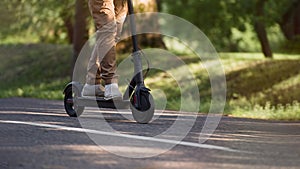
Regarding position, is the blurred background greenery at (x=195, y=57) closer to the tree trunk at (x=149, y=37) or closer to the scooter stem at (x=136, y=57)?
the tree trunk at (x=149, y=37)

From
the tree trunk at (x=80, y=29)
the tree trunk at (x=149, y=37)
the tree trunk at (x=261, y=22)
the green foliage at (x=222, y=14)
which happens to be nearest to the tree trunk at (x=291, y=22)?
the green foliage at (x=222, y=14)

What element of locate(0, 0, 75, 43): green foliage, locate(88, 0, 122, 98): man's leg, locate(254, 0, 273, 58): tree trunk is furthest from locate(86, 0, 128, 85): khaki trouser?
locate(254, 0, 273, 58): tree trunk

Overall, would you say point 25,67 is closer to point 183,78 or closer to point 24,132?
point 183,78

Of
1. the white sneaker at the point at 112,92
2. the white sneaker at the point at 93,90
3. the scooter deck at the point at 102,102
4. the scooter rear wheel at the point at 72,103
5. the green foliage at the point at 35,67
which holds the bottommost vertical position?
the green foliage at the point at 35,67

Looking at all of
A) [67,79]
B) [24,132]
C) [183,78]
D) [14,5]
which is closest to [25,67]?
→ [14,5]

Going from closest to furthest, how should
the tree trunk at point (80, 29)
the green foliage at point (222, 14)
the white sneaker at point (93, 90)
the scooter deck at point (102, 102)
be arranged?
the scooter deck at point (102, 102)
the white sneaker at point (93, 90)
the tree trunk at point (80, 29)
the green foliage at point (222, 14)

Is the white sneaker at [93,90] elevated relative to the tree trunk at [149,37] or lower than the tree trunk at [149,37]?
elevated

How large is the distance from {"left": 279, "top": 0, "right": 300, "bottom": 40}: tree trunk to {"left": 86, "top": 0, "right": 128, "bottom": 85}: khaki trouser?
29756mm

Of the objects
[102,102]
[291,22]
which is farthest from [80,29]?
[291,22]

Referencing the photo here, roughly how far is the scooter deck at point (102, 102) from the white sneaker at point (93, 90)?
0.14ft

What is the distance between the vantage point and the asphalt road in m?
5.58

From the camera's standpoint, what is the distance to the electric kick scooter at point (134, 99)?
8.27m

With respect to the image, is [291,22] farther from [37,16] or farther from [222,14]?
[37,16]

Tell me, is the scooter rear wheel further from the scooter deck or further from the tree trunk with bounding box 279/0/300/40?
the tree trunk with bounding box 279/0/300/40
